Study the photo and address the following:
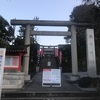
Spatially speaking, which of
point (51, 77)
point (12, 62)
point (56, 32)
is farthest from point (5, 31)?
point (51, 77)

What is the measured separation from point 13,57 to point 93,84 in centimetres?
760

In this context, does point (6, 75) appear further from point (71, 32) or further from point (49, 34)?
point (71, 32)

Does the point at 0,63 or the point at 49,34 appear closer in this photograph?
the point at 0,63


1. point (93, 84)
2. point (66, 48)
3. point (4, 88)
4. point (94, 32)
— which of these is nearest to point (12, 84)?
point (4, 88)

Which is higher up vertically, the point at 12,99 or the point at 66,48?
the point at 66,48

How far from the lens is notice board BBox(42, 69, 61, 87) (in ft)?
51.2

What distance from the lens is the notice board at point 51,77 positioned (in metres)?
15.6

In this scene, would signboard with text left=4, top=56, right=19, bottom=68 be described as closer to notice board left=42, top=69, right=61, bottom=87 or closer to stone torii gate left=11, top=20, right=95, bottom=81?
stone torii gate left=11, top=20, right=95, bottom=81

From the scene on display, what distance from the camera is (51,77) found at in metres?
15.7

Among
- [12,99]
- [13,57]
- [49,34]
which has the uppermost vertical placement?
[49,34]

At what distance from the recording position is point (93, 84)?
17.6m

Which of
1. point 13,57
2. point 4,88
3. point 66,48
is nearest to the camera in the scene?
point 4,88

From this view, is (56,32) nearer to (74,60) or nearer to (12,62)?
(74,60)

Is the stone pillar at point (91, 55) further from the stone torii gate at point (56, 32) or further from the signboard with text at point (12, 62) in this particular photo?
the signboard with text at point (12, 62)
